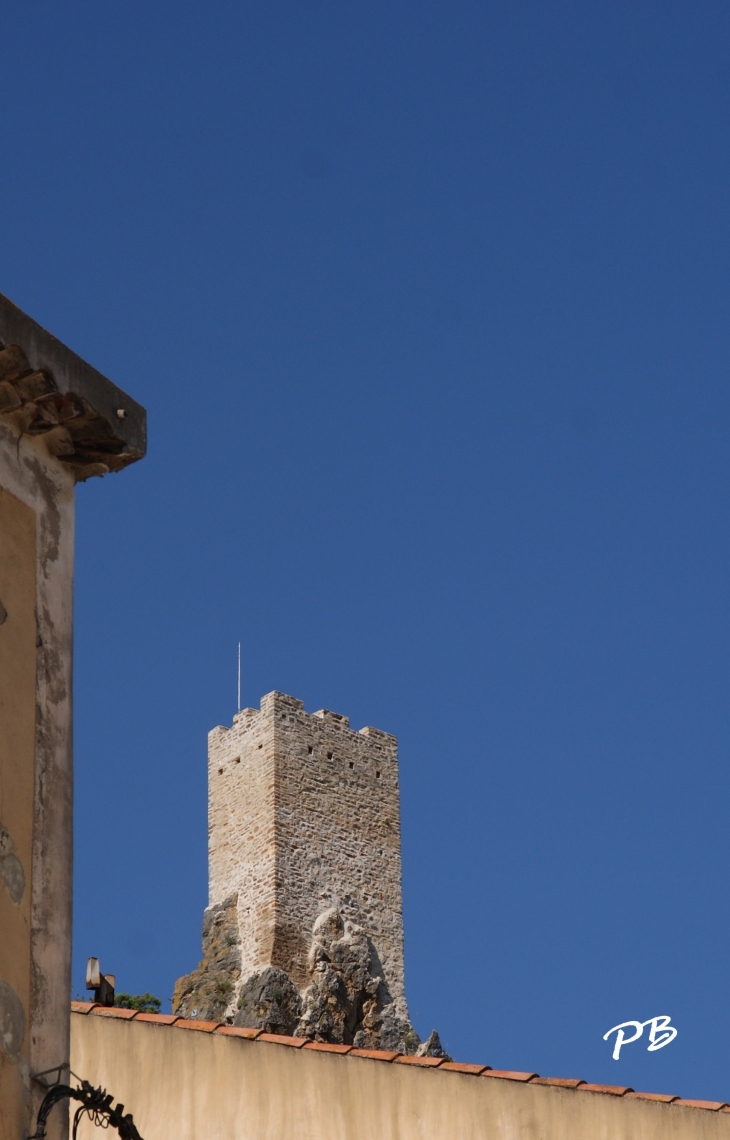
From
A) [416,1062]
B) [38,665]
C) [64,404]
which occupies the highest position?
[64,404]

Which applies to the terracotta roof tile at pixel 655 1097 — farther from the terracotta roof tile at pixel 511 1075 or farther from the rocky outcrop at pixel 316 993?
the rocky outcrop at pixel 316 993

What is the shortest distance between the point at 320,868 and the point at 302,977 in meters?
2.11

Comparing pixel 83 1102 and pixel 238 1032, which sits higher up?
pixel 238 1032

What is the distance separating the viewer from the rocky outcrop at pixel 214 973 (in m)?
32.8

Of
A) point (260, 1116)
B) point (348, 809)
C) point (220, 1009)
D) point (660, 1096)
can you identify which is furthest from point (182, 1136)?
point (348, 809)

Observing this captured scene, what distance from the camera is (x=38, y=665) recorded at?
23.9ft

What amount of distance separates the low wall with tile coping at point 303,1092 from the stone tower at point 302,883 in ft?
70.6

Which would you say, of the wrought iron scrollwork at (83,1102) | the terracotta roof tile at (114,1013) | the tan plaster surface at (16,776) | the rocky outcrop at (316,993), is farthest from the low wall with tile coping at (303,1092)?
the rocky outcrop at (316,993)

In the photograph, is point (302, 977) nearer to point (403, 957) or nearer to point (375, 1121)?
point (403, 957)

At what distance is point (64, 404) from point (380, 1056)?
4.37 meters

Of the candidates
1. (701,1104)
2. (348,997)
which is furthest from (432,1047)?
(701,1104)

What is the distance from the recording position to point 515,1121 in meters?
10.2

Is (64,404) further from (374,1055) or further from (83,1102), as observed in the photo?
(374,1055)

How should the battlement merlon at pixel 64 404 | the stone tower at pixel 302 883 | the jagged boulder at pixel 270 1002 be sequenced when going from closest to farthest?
the battlement merlon at pixel 64 404 → the jagged boulder at pixel 270 1002 → the stone tower at pixel 302 883
